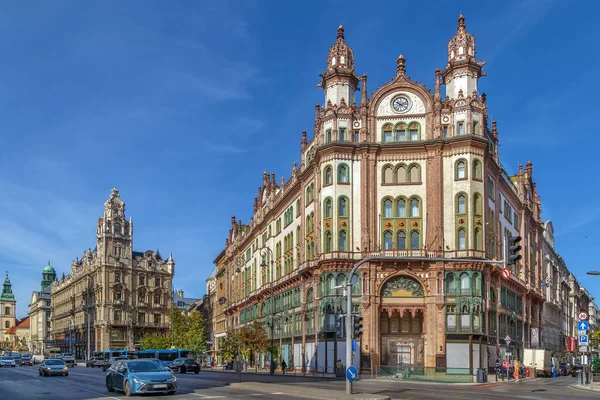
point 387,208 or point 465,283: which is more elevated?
point 387,208

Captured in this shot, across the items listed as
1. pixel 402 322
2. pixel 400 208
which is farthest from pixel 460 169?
pixel 402 322

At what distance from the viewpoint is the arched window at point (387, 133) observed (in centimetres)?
6762

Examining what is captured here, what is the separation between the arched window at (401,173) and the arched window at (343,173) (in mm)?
4704

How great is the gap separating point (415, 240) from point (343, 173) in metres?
9.05

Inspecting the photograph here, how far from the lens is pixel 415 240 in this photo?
65.5 m

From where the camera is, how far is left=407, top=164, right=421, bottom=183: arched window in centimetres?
6638

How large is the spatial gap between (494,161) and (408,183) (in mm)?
9283

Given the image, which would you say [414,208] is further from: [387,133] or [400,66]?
[400,66]

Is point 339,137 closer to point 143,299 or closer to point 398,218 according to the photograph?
point 398,218

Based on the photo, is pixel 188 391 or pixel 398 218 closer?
pixel 188 391

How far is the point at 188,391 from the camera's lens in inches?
1371

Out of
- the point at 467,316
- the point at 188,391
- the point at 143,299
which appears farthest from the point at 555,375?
the point at 143,299

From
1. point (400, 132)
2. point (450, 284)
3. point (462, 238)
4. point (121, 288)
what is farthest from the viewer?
point (121, 288)

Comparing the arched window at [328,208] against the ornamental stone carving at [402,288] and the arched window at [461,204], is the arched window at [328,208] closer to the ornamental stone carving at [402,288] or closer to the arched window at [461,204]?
the ornamental stone carving at [402,288]
